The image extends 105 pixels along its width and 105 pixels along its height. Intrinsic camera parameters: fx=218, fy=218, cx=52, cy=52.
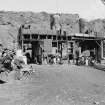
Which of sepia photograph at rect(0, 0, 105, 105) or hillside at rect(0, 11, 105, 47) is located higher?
hillside at rect(0, 11, 105, 47)

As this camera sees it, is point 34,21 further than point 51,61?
Yes

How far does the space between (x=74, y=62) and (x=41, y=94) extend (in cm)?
2621

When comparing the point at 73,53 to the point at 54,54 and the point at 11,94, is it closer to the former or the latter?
the point at 54,54

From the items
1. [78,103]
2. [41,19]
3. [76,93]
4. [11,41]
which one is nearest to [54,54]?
[76,93]

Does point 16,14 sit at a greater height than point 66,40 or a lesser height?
greater

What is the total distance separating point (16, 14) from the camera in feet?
276

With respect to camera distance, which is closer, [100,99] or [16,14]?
[100,99]

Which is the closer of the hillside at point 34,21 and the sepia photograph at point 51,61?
the sepia photograph at point 51,61

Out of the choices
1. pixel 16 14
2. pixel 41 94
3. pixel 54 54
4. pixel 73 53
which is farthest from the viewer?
pixel 16 14

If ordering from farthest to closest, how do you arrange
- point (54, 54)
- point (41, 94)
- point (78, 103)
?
point (54, 54) → point (41, 94) → point (78, 103)

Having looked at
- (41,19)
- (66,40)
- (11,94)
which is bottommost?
(11,94)

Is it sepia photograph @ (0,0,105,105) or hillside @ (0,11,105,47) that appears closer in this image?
sepia photograph @ (0,0,105,105)

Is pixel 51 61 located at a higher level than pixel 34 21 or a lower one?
lower

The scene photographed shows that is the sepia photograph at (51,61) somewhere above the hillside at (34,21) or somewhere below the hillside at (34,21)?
below
